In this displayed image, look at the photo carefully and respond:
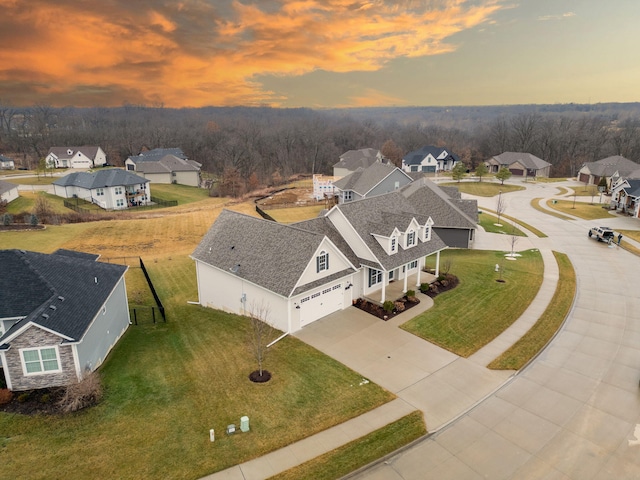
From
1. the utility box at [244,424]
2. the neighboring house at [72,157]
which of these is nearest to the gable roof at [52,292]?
the utility box at [244,424]

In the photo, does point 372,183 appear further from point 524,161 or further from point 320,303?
point 524,161

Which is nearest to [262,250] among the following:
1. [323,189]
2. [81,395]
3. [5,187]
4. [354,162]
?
[81,395]

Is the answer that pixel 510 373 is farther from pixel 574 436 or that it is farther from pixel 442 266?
pixel 442 266

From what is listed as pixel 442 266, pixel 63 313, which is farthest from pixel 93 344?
pixel 442 266

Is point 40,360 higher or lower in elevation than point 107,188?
lower

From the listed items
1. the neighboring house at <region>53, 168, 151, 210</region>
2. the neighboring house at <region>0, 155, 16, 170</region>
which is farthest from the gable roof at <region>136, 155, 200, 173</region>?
the neighboring house at <region>0, 155, 16, 170</region>

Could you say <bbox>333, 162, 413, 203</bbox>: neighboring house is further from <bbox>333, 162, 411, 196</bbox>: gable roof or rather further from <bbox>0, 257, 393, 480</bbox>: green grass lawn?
<bbox>0, 257, 393, 480</bbox>: green grass lawn
